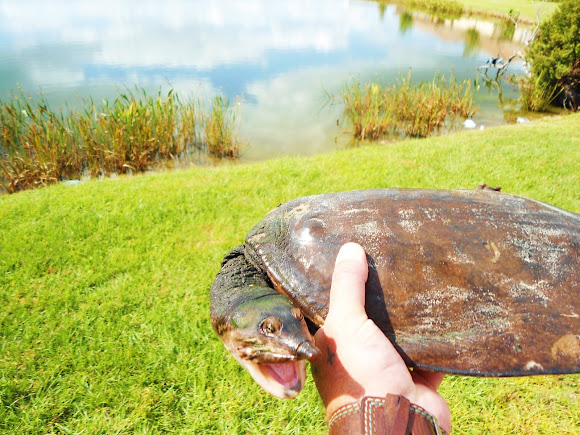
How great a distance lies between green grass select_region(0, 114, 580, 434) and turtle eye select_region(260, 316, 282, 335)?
1.42 metres

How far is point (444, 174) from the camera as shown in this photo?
5172 millimetres

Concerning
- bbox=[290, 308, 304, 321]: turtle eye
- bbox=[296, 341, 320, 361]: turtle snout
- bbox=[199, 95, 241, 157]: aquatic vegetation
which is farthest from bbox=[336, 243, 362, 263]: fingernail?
bbox=[199, 95, 241, 157]: aquatic vegetation

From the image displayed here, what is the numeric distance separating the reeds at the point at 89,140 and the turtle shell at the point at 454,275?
554cm

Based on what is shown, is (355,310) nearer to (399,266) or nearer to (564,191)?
(399,266)

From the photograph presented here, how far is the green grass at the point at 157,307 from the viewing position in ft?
7.63

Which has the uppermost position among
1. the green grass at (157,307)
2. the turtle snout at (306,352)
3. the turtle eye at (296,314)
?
the turtle snout at (306,352)

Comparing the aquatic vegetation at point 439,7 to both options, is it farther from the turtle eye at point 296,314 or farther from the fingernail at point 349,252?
the turtle eye at point 296,314

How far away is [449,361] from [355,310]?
39 cm

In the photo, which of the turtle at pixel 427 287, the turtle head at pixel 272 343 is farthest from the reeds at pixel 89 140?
the turtle head at pixel 272 343

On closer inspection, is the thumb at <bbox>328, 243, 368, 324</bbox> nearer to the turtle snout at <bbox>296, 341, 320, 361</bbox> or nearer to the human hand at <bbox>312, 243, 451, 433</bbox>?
the human hand at <bbox>312, 243, 451, 433</bbox>

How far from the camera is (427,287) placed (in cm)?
142

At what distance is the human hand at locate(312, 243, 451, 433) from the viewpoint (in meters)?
1.22

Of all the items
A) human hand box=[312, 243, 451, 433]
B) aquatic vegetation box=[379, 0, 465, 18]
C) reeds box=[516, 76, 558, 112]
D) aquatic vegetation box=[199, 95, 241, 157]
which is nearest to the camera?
human hand box=[312, 243, 451, 433]

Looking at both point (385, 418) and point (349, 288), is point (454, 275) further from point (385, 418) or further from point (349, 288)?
point (385, 418)
